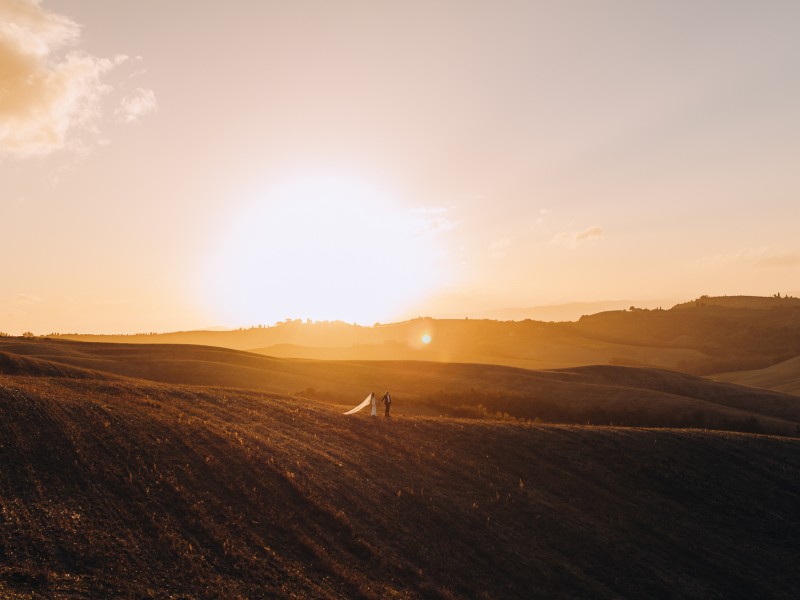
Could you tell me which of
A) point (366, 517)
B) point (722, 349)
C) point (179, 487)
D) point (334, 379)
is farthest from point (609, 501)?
point (722, 349)

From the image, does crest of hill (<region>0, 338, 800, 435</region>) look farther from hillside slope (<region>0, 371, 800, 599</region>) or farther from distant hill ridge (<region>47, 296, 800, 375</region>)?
distant hill ridge (<region>47, 296, 800, 375</region>)

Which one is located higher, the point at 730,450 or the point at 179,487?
the point at 179,487

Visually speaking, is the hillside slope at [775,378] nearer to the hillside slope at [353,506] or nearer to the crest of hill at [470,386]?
the crest of hill at [470,386]

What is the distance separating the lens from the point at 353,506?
22656mm

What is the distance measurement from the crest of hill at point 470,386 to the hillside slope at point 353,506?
18.8 metres

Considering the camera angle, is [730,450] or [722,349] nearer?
[730,450]

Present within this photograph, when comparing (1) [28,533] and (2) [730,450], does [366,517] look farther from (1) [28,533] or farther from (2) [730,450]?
(2) [730,450]

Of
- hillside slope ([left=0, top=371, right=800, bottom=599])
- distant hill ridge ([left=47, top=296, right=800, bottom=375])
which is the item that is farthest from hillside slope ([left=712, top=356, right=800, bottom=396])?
hillside slope ([left=0, top=371, right=800, bottom=599])

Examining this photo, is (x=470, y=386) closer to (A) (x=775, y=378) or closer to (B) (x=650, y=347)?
(A) (x=775, y=378)

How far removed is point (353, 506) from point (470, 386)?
165 ft

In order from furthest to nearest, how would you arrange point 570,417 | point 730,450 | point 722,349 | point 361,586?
point 722,349, point 570,417, point 730,450, point 361,586

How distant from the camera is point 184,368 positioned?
6762cm

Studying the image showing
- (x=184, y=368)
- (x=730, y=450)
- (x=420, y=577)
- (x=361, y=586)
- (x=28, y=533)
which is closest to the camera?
(x=28, y=533)

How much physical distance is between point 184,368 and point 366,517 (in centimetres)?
5126
